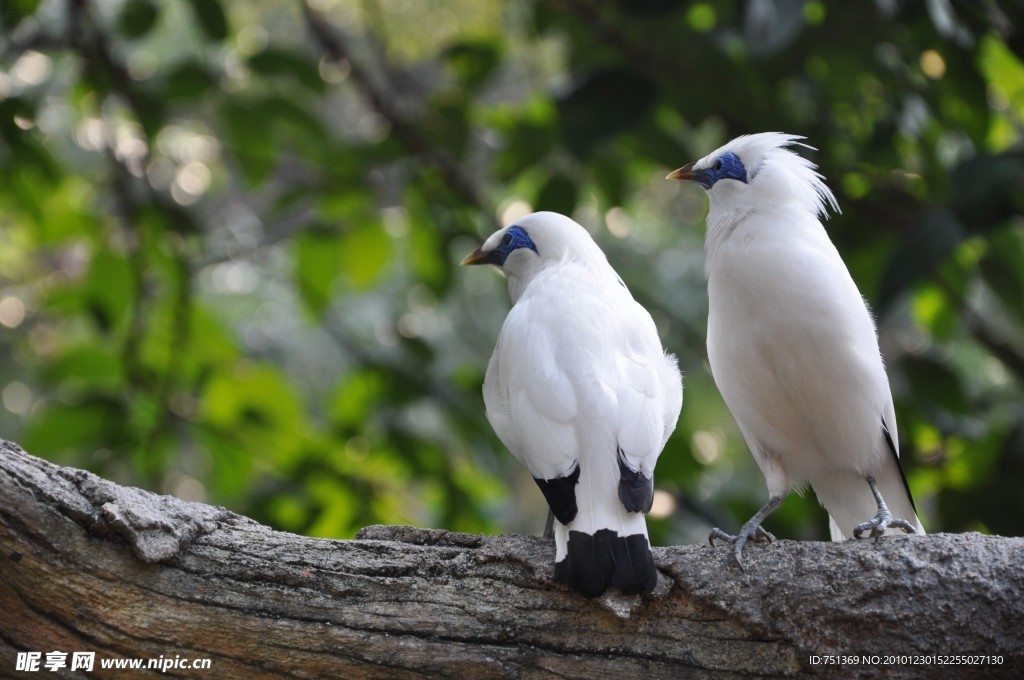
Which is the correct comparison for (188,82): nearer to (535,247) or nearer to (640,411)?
(535,247)

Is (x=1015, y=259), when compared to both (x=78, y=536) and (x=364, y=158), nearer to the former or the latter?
(x=364, y=158)

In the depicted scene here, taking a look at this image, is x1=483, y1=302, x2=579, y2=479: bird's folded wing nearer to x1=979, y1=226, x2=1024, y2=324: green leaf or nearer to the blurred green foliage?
the blurred green foliage

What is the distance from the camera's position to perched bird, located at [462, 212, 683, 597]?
2461 millimetres

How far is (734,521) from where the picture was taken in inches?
182

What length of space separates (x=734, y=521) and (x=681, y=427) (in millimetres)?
552

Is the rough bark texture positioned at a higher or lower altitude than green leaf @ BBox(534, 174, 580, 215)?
lower

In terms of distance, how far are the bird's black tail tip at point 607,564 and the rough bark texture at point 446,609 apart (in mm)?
69

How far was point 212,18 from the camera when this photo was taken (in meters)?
4.60

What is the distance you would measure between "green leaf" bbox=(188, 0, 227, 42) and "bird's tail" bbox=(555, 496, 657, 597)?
314cm

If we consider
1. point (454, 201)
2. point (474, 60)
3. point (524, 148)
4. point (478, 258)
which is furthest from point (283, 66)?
point (478, 258)

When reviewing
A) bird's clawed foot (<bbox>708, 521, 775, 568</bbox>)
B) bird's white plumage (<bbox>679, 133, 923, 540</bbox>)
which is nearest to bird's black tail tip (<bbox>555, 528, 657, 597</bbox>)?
bird's clawed foot (<bbox>708, 521, 775, 568</bbox>)

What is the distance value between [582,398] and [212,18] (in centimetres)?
289

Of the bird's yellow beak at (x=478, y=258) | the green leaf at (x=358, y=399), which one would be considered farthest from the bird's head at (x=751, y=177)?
the green leaf at (x=358, y=399)

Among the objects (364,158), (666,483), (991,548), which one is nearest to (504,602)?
(991,548)
